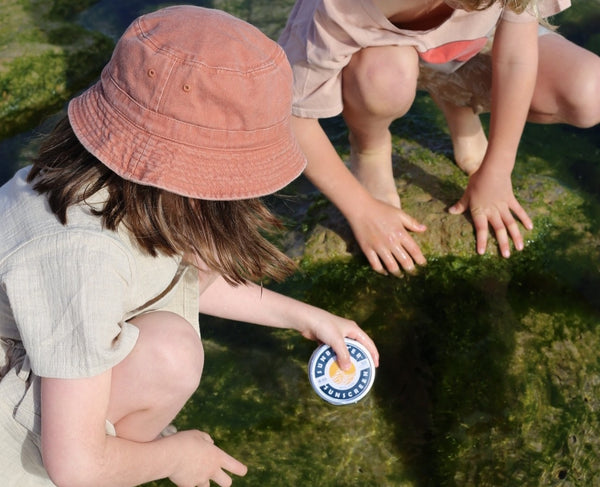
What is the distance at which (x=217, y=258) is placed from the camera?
5.85 feet

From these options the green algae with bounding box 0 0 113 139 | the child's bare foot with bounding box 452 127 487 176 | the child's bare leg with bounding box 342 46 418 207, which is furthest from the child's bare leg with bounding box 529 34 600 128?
the green algae with bounding box 0 0 113 139

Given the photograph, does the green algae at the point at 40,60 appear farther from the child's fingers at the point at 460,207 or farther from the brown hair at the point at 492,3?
the brown hair at the point at 492,3

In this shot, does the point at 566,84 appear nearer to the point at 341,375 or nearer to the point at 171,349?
the point at 341,375

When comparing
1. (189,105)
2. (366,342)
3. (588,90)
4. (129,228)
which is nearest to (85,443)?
(129,228)

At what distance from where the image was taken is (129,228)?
170 cm

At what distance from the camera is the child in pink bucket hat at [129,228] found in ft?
5.10

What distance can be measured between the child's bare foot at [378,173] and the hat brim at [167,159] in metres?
1.18

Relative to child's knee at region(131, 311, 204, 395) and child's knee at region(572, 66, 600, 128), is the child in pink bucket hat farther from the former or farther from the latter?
child's knee at region(572, 66, 600, 128)

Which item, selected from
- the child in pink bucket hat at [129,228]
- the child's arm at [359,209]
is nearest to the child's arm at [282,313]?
the child in pink bucket hat at [129,228]

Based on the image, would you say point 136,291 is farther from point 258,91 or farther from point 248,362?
point 248,362

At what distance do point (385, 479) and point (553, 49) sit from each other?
5.14ft

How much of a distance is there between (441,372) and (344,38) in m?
1.05

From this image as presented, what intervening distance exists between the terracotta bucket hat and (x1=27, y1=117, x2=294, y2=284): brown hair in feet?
0.32

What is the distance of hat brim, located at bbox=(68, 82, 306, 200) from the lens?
156 centimetres
